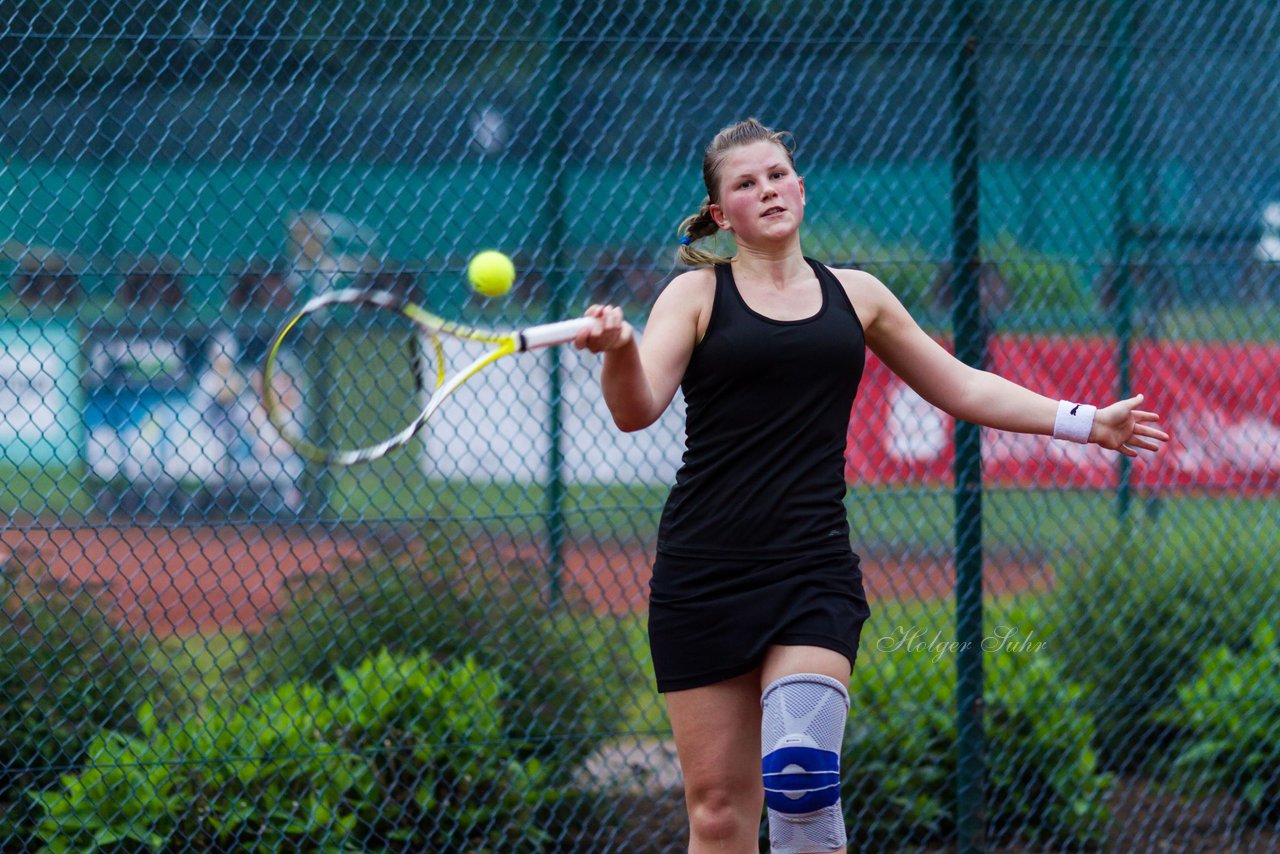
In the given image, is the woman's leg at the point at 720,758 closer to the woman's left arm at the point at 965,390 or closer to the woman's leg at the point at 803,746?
the woman's leg at the point at 803,746

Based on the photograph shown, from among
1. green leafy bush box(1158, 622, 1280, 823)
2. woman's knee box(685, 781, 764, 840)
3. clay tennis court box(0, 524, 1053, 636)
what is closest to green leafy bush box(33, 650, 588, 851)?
clay tennis court box(0, 524, 1053, 636)

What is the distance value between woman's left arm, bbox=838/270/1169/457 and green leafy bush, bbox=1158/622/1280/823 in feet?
6.75

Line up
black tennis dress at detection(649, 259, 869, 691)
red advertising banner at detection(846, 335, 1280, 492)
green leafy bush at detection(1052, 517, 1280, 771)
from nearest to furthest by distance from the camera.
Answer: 1. black tennis dress at detection(649, 259, 869, 691)
2. green leafy bush at detection(1052, 517, 1280, 771)
3. red advertising banner at detection(846, 335, 1280, 492)

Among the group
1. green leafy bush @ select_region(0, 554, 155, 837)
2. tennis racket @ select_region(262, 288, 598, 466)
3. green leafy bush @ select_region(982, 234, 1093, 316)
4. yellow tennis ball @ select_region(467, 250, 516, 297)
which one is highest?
green leafy bush @ select_region(982, 234, 1093, 316)

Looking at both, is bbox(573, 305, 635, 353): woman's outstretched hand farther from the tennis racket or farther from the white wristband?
the tennis racket

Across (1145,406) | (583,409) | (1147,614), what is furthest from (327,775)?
(1145,406)

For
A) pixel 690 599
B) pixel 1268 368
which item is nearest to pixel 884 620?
pixel 690 599

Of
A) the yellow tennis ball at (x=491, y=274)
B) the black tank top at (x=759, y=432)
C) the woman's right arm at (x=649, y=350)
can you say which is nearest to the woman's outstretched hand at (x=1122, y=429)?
the black tank top at (x=759, y=432)

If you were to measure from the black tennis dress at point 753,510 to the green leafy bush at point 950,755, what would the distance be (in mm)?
1621

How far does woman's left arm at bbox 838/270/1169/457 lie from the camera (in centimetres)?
289

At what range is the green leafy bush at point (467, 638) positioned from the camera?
407 cm

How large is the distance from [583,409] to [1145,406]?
241 centimetres

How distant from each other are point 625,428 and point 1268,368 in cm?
446

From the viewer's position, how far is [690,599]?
8.91 ft
